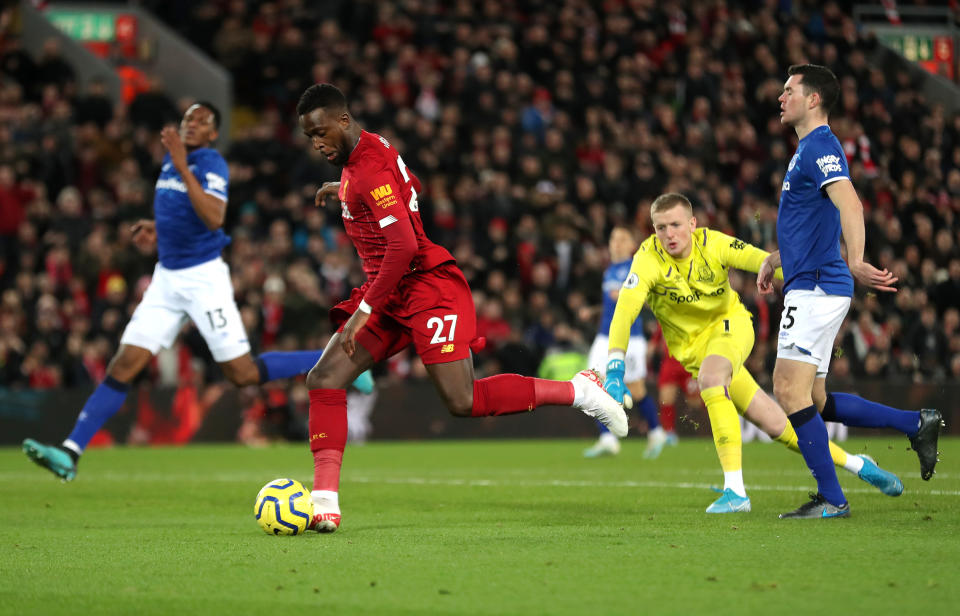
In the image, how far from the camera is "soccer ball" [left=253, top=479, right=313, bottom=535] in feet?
21.8

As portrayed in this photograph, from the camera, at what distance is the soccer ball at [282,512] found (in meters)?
6.64

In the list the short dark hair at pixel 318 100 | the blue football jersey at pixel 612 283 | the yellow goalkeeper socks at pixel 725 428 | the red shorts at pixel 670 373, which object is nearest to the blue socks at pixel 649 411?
the red shorts at pixel 670 373

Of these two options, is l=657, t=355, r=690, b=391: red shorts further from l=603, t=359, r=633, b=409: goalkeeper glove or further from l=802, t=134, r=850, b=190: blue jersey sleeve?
l=802, t=134, r=850, b=190: blue jersey sleeve

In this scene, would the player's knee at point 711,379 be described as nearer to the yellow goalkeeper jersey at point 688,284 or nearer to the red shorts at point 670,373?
the yellow goalkeeper jersey at point 688,284

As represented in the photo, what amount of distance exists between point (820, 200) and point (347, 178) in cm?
250

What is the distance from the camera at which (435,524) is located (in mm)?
7242

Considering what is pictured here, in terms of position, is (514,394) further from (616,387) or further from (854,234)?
(854,234)

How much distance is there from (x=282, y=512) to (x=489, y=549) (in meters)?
1.21

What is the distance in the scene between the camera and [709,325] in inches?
318

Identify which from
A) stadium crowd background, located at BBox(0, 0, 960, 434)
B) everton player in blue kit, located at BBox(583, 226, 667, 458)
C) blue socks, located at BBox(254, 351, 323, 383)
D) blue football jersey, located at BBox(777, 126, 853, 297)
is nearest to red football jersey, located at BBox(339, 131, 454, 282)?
blue football jersey, located at BBox(777, 126, 853, 297)

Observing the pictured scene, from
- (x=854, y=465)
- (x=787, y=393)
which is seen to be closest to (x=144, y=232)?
(x=787, y=393)

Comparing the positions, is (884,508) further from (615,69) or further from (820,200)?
(615,69)

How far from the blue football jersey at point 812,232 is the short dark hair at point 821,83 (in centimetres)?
18

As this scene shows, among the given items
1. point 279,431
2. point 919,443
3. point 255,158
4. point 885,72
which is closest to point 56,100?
point 255,158
